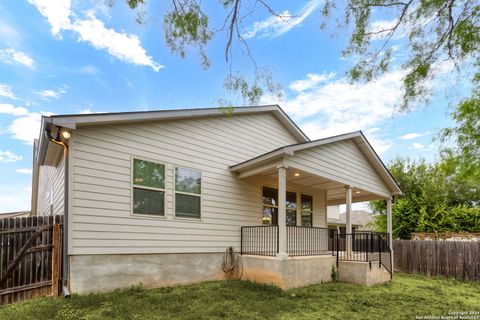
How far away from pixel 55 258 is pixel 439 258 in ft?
43.6

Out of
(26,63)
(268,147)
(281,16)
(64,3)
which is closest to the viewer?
(281,16)

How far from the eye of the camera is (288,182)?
1121 cm

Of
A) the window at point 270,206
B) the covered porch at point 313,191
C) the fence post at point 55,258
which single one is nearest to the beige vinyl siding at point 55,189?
the fence post at point 55,258

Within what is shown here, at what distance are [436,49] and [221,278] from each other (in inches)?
282

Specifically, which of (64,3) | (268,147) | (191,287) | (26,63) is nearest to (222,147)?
(268,147)

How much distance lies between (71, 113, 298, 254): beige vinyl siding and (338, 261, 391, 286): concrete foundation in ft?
9.50

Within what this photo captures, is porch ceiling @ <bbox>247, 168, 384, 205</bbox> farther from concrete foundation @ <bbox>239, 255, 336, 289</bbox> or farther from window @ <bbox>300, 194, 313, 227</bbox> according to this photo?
concrete foundation @ <bbox>239, 255, 336, 289</bbox>

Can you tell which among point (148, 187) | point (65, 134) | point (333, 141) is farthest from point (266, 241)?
point (65, 134)

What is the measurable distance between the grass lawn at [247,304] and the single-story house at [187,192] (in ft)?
1.76

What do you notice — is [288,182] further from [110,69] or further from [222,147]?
[110,69]

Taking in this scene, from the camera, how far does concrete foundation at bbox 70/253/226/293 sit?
6.25m

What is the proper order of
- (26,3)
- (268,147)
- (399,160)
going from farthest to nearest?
(399,160)
(268,147)
(26,3)

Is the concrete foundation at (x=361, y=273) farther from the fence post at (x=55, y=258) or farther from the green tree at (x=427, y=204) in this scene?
the green tree at (x=427, y=204)

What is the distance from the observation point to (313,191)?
12469 millimetres
